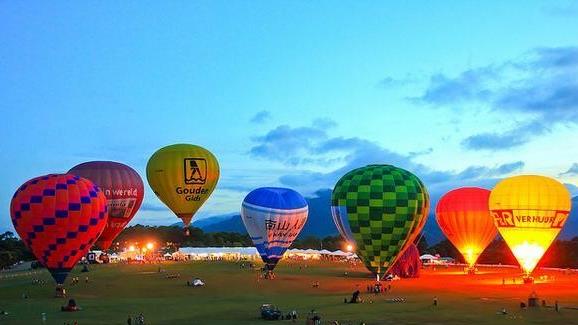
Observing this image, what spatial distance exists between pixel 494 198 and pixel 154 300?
82.4ft

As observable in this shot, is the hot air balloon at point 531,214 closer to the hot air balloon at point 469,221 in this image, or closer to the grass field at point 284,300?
the grass field at point 284,300

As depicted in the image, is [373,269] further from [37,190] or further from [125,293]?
[37,190]

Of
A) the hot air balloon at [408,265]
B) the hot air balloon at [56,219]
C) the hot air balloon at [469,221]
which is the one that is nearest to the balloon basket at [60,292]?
the hot air balloon at [56,219]

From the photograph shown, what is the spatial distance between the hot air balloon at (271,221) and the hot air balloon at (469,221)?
1443 cm

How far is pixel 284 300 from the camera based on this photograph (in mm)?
37531

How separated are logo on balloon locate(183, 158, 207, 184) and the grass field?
7651 mm

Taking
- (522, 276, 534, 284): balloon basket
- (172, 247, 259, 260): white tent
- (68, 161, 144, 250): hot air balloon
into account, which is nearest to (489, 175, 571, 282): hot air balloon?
(522, 276, 534, 284): balloon basket

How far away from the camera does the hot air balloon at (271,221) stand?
51.8 meters

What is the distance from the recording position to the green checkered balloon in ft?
145

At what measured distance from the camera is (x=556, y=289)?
42.5 metres

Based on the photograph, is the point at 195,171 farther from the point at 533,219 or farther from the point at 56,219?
the point at 533,219

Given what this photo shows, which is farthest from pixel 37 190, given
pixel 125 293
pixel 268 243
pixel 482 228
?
pixel 482 228

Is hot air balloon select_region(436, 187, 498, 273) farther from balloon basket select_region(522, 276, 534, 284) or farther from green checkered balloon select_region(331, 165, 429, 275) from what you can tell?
green checkered balloon select_region(331, 165, 429, 275)

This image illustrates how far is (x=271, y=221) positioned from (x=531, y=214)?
18.5 metres
